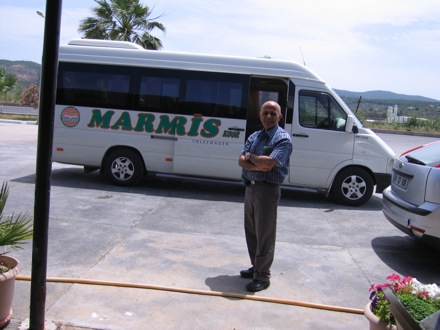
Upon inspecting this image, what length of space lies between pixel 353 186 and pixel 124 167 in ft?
15.1

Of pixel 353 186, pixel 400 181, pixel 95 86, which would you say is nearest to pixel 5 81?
pixel 95 86

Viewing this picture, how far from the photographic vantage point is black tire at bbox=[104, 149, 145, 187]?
9.48 meters

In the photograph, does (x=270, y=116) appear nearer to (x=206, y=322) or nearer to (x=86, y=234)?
(x=206, y=322)

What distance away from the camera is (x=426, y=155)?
5895 millimetres

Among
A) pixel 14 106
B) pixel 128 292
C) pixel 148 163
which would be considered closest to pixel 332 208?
pixel 148 163

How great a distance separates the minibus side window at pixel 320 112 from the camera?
9047 millimetres

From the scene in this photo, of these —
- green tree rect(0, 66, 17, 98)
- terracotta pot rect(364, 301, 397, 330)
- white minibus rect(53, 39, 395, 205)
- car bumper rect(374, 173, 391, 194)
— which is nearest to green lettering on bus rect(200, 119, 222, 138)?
white minibus rect(53, 39, 395, 205)

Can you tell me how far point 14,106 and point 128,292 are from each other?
43151 millimetres

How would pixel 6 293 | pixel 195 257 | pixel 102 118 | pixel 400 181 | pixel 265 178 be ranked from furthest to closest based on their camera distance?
1. pixel 102 118
2. pixel 400 181
3. pixel 195 257
4. pixel 265 178
5. pixel 6 293

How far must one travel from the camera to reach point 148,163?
373 inches

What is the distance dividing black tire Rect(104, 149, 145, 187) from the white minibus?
0.07ft

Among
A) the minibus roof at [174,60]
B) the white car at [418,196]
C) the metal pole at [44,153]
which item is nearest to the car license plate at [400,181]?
the white car at [418,196]

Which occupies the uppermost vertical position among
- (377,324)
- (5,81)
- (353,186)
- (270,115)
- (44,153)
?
(5,81)

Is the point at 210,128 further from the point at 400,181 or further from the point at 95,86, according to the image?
the point at 400,181
